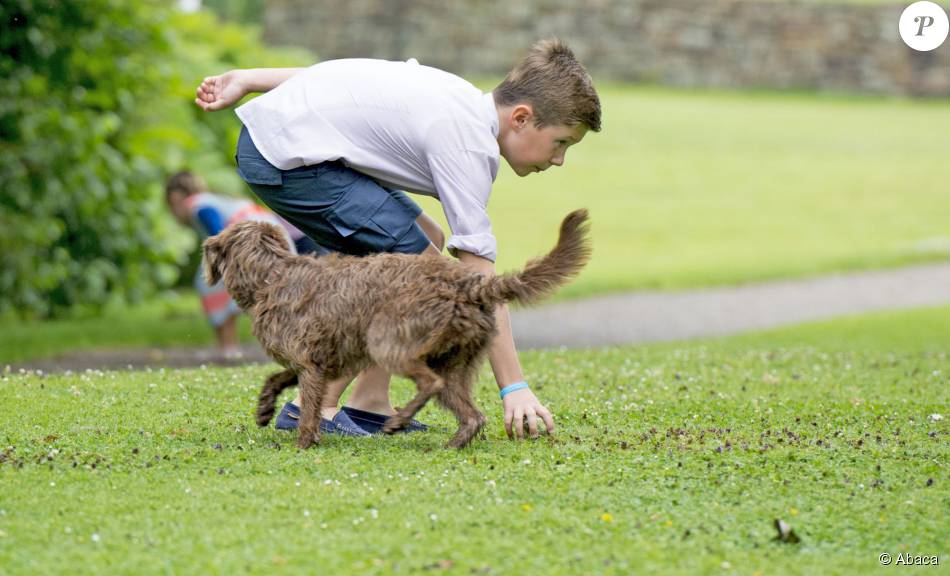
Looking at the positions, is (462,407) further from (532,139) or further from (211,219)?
(211,219)

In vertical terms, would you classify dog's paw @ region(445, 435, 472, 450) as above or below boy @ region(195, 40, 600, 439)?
below

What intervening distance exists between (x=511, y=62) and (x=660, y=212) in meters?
13.4

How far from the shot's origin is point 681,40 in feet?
120

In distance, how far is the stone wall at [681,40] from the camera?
35.7 meters

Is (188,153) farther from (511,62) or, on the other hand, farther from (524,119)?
(511,62)

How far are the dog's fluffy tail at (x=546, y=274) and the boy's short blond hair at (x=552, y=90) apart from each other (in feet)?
1.70

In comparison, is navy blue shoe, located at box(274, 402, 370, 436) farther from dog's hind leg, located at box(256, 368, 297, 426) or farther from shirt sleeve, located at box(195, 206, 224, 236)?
shirt sleeve, located at box(195, 206, 224, 236)

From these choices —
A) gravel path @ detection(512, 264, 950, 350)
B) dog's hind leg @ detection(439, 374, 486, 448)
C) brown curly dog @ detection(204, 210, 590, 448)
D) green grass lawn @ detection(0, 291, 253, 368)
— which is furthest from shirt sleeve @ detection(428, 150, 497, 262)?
gravel path @ detection(512, 264, 950, 350)

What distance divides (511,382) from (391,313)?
746 millimetres

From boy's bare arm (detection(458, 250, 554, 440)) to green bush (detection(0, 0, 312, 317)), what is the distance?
24.5ft

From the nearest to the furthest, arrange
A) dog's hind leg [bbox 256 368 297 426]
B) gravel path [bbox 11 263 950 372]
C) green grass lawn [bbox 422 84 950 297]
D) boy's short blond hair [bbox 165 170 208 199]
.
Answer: dog's hind leg [bbox 256 368 297 426] < boy's short blond hair [bbox 165 170 208 199] < gravel path [bbox 11 263 950 372] < green grass lawn [bbox 422 84 950 297]

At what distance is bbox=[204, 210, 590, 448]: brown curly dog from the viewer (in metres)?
5.33

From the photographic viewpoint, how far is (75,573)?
3.98 m

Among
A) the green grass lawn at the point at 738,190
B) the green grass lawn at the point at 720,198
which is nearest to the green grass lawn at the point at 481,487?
the green grass lawn at the point at 720,198
